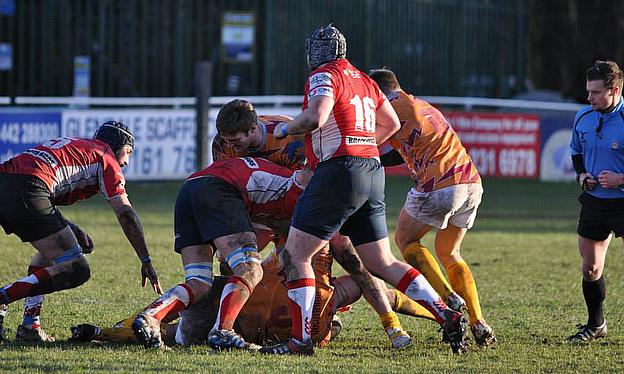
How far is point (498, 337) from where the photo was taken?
792 centimetres

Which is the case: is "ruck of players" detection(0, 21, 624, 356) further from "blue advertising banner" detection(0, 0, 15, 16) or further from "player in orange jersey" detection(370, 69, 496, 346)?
"blue advertising banner" detection(0, 0, 15, 16)

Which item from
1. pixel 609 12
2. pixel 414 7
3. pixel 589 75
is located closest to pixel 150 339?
pixel 589 75

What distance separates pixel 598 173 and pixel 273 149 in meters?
2.15

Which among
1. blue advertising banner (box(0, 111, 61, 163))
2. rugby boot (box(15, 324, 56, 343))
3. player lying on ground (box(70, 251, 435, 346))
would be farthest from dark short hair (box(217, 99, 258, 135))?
blue advertising banner (box(0, 111, 61, 163))

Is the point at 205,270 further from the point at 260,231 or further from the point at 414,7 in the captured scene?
the point at 414,7

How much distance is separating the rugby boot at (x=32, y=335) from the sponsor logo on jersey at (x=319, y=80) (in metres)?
2.32

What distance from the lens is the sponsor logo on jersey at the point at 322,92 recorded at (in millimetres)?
6773

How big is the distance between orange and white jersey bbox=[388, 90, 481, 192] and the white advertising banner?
10.4 m

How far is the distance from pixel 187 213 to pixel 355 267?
1115 millimetres

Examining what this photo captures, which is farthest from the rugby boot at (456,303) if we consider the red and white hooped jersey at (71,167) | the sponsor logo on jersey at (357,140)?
the red and white hooped jersey at (71,167)

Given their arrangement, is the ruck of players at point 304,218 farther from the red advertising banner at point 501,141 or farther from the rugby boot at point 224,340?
the red advertising banner at point 501,141

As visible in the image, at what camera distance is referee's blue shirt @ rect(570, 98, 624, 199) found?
25.5ft

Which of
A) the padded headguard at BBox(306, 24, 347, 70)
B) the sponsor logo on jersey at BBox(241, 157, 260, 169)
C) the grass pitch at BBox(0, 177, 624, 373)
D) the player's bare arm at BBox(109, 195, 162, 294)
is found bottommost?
the grass pitch at BBox(0, 177, 624, 373)

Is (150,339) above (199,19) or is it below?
below
